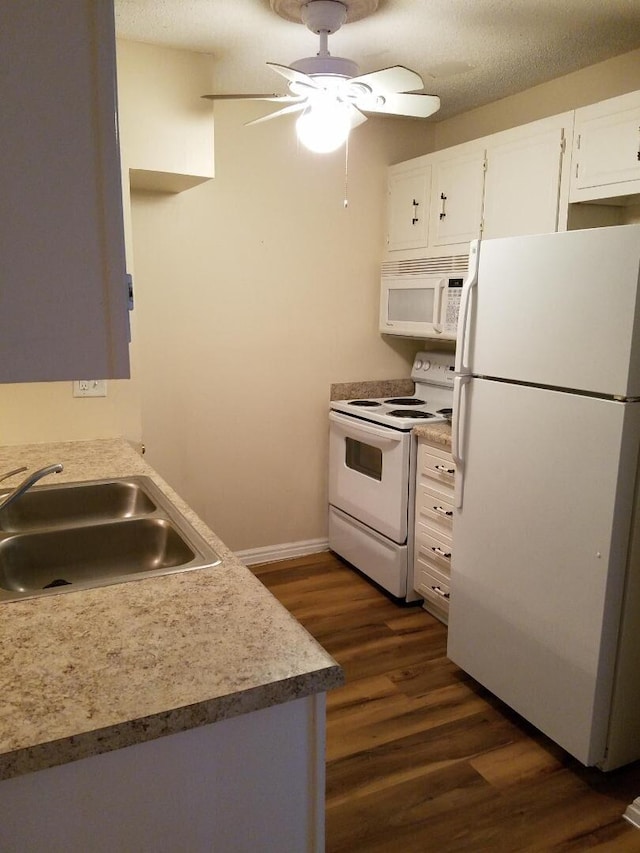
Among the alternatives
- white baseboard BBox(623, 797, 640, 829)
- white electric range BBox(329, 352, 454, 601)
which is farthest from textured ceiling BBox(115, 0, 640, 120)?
white baseboard BBox(623, 797, 640, 829)

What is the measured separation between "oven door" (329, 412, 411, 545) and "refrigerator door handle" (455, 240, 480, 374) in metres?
0.72

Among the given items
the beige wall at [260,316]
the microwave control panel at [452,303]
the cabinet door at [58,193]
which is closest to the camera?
the cabinet door at [58,193]

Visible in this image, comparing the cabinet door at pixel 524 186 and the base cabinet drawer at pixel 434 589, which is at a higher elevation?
the cabinet door at pixel 524 186

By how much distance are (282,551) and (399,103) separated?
Answer: 2478 millimetres

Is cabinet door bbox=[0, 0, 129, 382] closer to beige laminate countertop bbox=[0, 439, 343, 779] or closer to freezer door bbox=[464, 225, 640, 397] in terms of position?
beige laminate countertop bbox=[0, 439, 343, 779]

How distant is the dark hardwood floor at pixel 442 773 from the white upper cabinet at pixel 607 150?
1963 millimetres

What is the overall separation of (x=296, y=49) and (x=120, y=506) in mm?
1932

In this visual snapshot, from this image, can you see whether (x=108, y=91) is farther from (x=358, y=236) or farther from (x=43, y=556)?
(x=358, y=236)

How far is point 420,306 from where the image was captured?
3.35m

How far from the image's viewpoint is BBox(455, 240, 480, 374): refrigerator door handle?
231cm

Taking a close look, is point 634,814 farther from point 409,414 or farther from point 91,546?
point 409,414

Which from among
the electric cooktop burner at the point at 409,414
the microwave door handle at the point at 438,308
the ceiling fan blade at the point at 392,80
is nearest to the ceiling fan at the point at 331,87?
the ceiling fan blade at the point at 392,80

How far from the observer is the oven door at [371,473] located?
309cm

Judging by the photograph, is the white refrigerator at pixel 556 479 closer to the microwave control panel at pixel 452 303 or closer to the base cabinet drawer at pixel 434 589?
the base cabinet drawer at pixel 434 589
